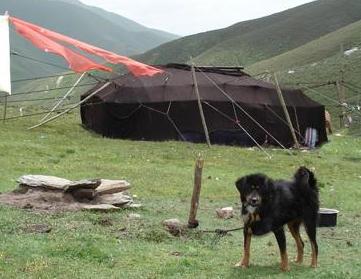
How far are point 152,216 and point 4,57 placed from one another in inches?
392

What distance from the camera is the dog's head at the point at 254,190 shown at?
8.55 metres

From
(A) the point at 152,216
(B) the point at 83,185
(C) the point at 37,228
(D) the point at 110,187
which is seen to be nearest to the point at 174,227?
(A) the point at 152,216

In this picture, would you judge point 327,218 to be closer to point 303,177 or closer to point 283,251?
point 303,177

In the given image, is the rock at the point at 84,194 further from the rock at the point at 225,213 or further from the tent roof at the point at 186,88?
the tent roof at the point at 186,88

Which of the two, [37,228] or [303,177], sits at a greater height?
[303,177]

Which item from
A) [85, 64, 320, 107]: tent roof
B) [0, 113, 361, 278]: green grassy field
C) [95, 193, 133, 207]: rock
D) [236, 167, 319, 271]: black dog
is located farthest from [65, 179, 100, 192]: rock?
[85, 64, 320, 107]: tent roof

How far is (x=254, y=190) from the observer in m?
8.58

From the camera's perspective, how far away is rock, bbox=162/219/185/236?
1141 cm

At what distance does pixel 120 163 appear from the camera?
2119 cm

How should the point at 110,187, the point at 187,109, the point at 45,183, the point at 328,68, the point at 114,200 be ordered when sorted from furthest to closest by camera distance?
the point at 328,68
the point at 187,109
the point at 110,187
the point at 45,183
the point at 114,200

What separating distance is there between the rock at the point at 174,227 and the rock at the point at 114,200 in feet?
7.96

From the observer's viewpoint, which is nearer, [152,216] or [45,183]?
[152,216]

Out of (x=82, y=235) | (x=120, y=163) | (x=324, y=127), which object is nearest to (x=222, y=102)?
(x=324, y=127)

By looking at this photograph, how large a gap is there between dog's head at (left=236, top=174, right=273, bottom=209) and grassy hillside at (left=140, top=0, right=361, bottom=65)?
104 metres
